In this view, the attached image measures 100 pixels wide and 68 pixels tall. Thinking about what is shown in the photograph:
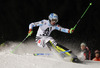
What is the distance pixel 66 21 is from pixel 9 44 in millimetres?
1224

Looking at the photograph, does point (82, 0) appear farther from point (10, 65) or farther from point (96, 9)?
point (10, 65)

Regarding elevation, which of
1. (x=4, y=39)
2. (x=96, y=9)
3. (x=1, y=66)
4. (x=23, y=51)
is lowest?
(x=1, y=66)

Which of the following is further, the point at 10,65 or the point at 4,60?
the point at 4,60

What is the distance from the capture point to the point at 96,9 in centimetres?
381

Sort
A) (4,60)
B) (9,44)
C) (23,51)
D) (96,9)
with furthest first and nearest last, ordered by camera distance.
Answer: (96,9), (9,44), (23,51), (4,60)

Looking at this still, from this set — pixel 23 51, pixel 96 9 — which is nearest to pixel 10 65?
pixel 23 51

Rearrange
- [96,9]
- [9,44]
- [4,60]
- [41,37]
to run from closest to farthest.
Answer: [4,60] < [41,37] < [9,44] < [96,9]

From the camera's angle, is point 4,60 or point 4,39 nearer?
point 4,60

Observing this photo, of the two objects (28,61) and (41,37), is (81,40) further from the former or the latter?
(28,61)

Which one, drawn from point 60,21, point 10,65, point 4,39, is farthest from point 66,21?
point 10,65

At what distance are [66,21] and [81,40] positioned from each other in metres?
0.59

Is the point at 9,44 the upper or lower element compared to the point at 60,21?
lower

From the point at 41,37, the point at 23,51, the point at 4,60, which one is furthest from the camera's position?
the point at 23,51

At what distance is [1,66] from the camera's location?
1.95 meters
